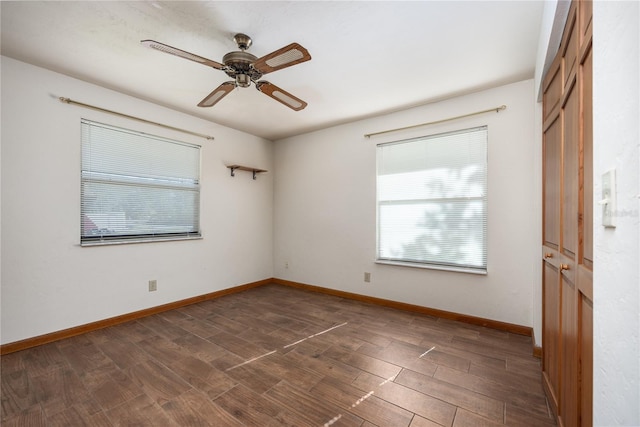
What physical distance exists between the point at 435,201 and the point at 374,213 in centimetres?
82

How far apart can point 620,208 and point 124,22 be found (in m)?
2.83

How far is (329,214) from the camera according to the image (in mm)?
4160

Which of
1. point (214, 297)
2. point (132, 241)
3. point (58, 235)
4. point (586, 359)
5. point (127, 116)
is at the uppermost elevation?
point (127, 116)

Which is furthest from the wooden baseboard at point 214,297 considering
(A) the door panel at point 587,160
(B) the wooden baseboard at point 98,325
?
(A) the door panel at point 587,160

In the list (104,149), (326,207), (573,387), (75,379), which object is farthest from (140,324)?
(573,387)

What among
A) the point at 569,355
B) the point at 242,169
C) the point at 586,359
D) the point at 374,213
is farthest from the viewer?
the point at 242,169

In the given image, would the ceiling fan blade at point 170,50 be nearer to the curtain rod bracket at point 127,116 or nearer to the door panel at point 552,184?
the curtain rod bracket at point 127,116

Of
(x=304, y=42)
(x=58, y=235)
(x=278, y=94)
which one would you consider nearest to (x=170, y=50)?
(x=278, y=94)

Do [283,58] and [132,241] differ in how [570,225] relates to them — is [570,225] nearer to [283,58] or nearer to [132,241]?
[283,58]

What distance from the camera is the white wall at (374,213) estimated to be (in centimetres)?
271

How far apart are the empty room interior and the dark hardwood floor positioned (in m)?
0.02

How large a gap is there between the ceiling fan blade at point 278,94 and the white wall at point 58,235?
1.93m

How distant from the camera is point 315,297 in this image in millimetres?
3975

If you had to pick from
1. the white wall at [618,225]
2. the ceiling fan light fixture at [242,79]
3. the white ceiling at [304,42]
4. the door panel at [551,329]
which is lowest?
the door panel at [551,329]
